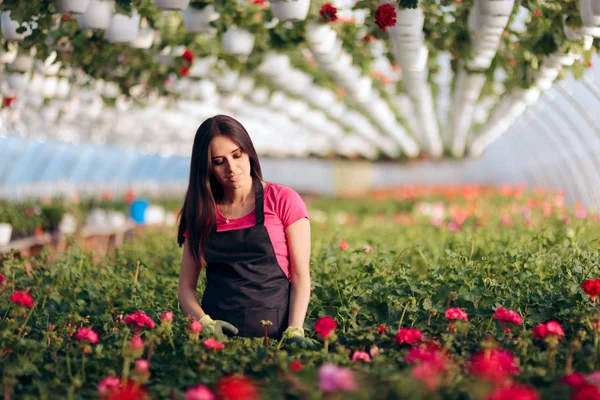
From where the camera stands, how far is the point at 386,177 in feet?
125

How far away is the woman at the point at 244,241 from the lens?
272cm

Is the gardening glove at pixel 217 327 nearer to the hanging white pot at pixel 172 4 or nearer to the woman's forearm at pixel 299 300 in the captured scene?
the woman's forearm at pixel 299 300

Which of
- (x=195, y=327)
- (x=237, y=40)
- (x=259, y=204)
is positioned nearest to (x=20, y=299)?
(x=195, y=327)

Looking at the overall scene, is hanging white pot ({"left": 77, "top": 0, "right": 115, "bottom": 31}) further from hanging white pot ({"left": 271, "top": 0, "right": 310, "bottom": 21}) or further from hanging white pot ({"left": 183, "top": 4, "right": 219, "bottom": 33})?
hanging white pot ({"left": 271, "top": 0, "right": 310, "bottom": 21})

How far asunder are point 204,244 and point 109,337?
1.48 ft

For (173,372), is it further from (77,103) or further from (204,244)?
(77,103)

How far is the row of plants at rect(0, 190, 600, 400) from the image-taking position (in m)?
1.92

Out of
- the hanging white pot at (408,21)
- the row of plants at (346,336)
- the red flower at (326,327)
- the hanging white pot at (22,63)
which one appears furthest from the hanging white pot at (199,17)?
the red flower at (326,327)

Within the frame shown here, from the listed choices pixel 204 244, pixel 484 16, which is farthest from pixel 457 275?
pixel 484 16

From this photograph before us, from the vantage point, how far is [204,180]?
8.95ft

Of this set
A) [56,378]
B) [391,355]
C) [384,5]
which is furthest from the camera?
[384,5]

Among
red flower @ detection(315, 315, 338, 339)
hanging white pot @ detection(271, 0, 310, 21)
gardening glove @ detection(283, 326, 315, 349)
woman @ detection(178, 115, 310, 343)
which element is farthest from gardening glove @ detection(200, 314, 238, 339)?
hanging white pot @ detection(271, 0, 310, 21)

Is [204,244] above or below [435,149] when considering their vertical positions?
above

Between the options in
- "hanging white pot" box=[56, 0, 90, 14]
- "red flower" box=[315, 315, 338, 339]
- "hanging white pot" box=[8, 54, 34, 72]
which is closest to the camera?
"red flower" box=[315, 315, 338, 339]
